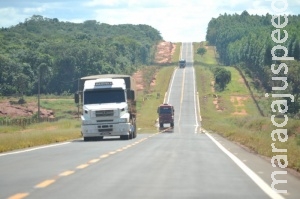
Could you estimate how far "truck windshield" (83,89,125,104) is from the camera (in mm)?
39875

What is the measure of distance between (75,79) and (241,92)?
107ft

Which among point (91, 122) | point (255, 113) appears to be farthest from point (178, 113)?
point (91, 122)

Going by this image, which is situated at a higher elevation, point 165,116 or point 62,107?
point 62,107

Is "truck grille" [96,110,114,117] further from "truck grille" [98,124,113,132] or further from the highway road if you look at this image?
the highway road

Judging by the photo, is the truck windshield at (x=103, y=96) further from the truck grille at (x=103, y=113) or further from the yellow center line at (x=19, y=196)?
the yellow center line at (x=19, y=196)

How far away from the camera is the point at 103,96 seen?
131 ft

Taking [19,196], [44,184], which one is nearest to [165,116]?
[44,184]

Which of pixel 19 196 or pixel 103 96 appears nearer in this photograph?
pixel 19 196

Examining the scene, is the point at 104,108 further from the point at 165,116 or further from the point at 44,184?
the point at 165,116

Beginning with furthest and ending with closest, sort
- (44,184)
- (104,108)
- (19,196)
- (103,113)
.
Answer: (103,113)
(104,108)
(44,184)
(19,196)

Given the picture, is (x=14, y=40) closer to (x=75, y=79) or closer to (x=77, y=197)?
(x=75, y=79)

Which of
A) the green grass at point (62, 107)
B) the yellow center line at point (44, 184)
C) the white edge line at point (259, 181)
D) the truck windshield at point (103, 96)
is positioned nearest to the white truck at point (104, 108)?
the truck windshield at point (103, 96)

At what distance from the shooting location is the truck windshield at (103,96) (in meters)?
39.9

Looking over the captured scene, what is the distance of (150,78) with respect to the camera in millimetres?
154125
